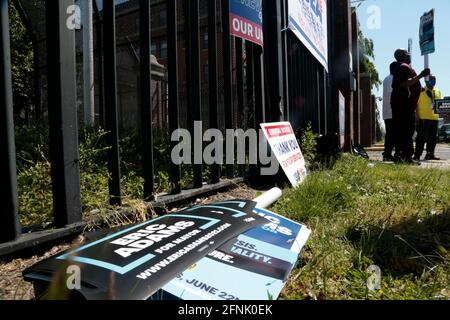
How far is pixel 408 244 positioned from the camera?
1.72 metres

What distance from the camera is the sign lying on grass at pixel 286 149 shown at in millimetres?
3161

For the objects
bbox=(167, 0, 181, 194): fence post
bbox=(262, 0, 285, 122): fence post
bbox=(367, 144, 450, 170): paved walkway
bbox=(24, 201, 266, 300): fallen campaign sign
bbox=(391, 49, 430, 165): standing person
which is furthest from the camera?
bbox=(391, 49, 430, 165): standing person

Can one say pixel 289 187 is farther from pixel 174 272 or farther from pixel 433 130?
pixel 433 130

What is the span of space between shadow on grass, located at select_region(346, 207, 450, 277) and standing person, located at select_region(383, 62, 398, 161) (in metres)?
5.32

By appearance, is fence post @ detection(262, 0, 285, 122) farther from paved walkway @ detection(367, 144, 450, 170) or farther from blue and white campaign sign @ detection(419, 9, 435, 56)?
blue and white campaign sign @ detection(419, 9, 435, 56)

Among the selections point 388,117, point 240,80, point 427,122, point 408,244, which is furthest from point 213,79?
point 427,122

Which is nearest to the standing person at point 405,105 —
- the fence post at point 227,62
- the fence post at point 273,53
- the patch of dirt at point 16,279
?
the fence post at point 273,53

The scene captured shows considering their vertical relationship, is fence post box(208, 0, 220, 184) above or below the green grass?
above

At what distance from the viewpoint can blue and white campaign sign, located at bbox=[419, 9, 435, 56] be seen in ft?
34.1

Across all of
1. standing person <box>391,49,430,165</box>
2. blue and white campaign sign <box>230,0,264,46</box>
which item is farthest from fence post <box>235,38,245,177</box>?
standing person <box>391,49,430,165</box>

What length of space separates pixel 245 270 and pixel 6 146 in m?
1.03

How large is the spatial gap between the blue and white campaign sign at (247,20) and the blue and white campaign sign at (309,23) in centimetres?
55

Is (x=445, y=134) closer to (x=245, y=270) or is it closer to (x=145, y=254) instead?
(x=245, y=270)
